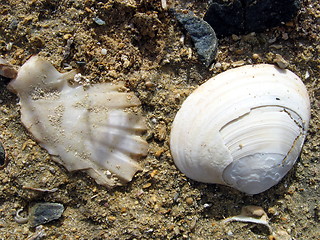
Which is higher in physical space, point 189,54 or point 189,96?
point 189,54

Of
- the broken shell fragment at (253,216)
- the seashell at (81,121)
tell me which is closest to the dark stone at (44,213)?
the seashell at (81,121)

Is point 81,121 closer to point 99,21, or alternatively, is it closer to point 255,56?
point 99,21

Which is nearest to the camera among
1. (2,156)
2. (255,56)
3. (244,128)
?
(244,128)

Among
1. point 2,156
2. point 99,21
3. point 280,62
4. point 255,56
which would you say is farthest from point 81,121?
point 280,62

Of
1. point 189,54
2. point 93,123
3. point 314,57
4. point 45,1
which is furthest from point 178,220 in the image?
point 45,1


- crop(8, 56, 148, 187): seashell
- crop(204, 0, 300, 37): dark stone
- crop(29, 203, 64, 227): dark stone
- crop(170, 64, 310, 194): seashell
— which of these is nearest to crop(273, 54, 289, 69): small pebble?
crop(170, 64, 310, 194): seashell

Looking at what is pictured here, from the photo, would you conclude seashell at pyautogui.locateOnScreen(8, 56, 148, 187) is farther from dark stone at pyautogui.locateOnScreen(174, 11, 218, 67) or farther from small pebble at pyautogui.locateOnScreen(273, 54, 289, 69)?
small pebble at pyautogui.locateOnScreen(273, 54, 289, 69)

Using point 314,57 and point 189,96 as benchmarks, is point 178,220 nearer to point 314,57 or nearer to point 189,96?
point 189,96
